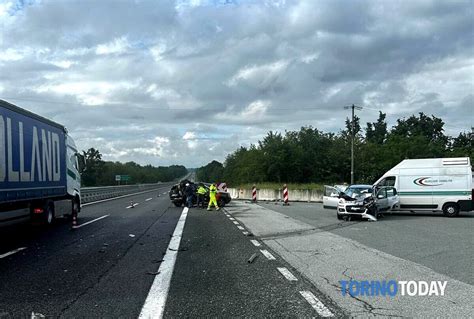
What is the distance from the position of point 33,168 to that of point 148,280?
7552mm

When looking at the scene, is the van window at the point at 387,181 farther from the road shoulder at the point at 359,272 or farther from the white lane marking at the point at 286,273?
the white lane marking at the point at 286,273

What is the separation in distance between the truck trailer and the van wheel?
1667 cm

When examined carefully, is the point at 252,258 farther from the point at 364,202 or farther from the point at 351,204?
the point at 364,202

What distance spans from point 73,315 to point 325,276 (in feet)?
13.4

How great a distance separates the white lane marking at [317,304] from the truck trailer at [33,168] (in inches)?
322

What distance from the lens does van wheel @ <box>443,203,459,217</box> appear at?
869 inches

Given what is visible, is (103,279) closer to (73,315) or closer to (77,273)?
(77,273)

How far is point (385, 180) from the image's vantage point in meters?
23.5

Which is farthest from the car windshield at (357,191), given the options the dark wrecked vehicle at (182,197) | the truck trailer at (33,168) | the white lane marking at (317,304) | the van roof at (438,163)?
the white lane marking at (317,304)

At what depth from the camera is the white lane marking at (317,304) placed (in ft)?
18.5

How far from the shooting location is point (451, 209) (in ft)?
72.6

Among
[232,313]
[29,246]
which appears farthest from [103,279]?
[29,246]

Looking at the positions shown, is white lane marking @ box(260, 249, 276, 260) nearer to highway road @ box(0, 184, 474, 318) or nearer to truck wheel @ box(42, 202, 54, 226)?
highway road @ box(0, 184, 474, 318)

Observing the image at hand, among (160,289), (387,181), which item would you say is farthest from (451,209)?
(160,289)
